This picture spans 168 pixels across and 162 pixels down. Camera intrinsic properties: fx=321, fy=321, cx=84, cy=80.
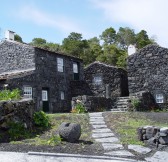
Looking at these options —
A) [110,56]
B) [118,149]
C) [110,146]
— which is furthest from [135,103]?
[110,56]

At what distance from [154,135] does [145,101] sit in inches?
534

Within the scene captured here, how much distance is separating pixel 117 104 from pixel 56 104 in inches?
237

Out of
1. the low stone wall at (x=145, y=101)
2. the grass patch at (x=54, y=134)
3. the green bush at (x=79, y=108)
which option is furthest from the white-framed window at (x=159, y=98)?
the grass patch at (x=54, y=134)

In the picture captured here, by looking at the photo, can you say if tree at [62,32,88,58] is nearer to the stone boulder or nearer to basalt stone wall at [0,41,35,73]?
basalt stone wall at [0,41,35,73]

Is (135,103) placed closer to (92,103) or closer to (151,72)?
(92,103)

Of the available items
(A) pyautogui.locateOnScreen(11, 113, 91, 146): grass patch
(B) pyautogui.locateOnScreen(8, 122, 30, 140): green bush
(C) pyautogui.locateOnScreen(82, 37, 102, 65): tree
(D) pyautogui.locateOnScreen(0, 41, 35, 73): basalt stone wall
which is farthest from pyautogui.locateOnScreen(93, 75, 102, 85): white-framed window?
(C) pyautogui.locateOnScreen(82, 37, 102, 65): tree

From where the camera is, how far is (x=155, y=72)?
88.1 feet

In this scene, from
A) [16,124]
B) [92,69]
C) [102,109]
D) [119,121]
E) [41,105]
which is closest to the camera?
[16,124]

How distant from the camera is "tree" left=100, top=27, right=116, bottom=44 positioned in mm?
63500

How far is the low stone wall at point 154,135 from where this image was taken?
1082 cm

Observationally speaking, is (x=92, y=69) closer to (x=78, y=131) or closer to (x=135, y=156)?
(x=78, y=131)

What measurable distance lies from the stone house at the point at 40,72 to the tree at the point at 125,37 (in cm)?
3341

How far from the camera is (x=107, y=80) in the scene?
3041 cm

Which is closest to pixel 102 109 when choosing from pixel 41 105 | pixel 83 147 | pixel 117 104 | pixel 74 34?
pixel 117 104
